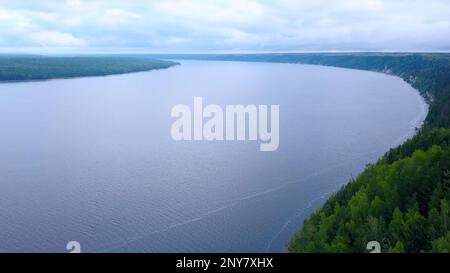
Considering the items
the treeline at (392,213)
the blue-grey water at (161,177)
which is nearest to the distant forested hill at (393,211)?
the treeline at (392,213)

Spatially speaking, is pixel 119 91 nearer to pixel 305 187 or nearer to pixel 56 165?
pixel 56 165

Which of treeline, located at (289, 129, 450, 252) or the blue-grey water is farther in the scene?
the blue-grey water

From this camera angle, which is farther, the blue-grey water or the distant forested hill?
the blue-grey water

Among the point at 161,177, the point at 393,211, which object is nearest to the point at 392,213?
the point at 393,211

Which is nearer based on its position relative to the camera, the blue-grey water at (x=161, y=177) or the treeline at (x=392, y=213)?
the treeline at (x=392, y=213)

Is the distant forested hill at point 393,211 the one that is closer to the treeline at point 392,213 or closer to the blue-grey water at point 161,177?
the treeline at point 392,213

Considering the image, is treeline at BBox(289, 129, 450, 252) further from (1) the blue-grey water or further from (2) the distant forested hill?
(1) the blue-grey water

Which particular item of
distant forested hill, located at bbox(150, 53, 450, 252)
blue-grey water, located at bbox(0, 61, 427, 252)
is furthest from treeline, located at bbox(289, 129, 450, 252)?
blue-grey water, located at bbox(0, 61, 427, 252)
